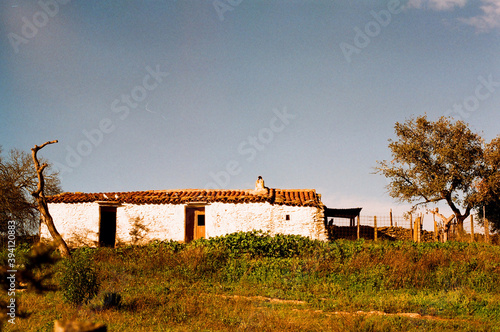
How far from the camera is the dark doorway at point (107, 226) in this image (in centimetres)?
1981

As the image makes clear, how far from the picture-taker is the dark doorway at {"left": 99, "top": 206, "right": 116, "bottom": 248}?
1981 centimetres

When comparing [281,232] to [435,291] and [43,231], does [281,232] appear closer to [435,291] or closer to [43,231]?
[435,291]

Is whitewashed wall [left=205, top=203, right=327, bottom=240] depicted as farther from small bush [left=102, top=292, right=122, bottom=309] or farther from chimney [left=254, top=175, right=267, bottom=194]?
small bush [left=102, top=292, right=122, bottom=309]

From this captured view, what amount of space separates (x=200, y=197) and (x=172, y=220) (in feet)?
5.89

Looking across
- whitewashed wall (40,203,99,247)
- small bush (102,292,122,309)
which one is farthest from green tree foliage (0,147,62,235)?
small bush (102,292,122,309)

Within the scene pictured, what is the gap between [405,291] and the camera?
1068cm

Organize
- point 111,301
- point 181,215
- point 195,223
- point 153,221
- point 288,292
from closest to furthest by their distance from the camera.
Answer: point 111,301
point 288,292
point 181,215
point 153,221
point 195,223

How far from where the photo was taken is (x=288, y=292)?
10.4 meters

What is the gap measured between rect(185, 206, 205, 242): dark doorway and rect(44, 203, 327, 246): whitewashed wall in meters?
0.36

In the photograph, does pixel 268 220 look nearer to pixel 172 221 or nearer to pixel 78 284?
pixel 172 221

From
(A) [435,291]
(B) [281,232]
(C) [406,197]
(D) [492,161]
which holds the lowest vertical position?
(A) [435,291]

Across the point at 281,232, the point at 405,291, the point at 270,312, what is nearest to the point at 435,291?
the point at 405,291

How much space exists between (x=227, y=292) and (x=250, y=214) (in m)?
8.06

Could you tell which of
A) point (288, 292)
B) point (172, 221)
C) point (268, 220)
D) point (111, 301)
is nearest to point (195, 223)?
point (172, 221)
